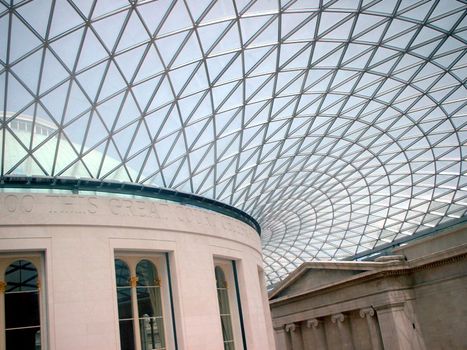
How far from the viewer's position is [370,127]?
4000cm

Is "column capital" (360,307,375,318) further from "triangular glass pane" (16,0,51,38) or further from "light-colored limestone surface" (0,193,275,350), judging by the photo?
"triangular glass pane" (16,0,51,38)

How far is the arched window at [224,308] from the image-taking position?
Answer: 31.9m

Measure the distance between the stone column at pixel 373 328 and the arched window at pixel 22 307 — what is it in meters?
28.5

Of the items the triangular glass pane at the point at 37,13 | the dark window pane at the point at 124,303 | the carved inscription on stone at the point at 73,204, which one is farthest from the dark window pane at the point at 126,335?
the triangular glass pane at the point at 37,13

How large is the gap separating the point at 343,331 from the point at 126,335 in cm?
2605

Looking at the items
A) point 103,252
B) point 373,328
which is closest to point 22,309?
point 103,252

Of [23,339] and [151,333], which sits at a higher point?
[23,339]

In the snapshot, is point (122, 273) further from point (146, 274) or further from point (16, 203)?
point (16, 203)

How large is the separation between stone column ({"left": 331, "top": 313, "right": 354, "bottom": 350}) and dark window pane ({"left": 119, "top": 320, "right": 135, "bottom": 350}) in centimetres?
2502

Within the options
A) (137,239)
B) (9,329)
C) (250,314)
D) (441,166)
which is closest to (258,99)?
(137,239)

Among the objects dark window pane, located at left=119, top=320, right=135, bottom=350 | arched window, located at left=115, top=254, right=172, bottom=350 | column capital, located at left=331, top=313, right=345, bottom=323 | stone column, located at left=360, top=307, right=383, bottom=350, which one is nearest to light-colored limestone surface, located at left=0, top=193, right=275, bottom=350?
arched window, located at left=115, top=254, right=172, bottom=350

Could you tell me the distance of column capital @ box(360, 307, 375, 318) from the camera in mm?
42050

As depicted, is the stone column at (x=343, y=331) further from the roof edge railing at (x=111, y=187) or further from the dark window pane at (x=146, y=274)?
the dark window pane at (x=146, y=274)

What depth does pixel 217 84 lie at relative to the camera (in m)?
29.2
